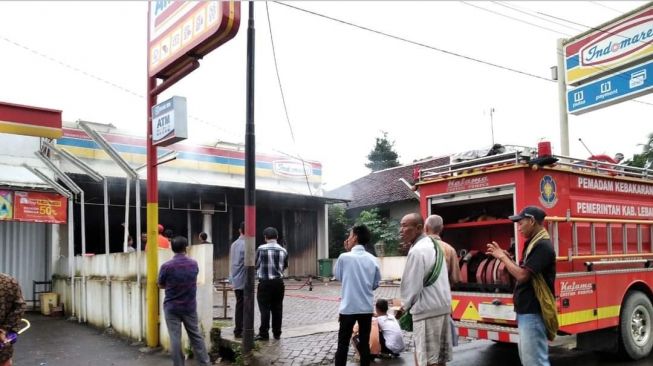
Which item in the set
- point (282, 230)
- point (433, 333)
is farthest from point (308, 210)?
point (433, 333)

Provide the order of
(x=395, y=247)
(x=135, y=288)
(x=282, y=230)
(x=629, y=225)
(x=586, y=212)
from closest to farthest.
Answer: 1. (x=586, y=212)
2. (x=629, y=225)
3. (x=135, y=288)
4. (x=282, y=230)
5. (x=395, y=247)

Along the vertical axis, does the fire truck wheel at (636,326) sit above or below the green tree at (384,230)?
below

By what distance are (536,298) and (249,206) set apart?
3.88 meters

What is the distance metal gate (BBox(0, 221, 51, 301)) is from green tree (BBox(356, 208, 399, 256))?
12.1 m

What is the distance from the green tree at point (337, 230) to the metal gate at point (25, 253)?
12.5 m

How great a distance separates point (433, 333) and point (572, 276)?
2.71 m

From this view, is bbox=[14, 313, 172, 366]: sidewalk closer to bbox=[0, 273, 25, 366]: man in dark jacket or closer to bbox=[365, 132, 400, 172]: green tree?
bbox=[0, 273, 25, 366]: man in dark jacket

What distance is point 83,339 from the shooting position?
9.23 meters

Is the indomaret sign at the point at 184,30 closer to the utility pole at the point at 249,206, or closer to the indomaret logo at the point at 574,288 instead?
the utility pole at the point at 249,206

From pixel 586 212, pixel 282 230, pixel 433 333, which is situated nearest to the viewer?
pixel 433 333

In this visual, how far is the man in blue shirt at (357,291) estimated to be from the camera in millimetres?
6043

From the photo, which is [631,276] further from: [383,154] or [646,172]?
[383,154]

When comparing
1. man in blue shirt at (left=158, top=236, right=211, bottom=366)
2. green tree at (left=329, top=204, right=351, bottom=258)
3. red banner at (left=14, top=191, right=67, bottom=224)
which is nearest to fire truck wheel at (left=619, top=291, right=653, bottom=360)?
man in blue shirt at (left=158, top=236, right=211, bottom=366)

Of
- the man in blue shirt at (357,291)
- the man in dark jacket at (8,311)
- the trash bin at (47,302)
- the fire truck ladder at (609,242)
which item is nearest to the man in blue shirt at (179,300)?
the man in blue shirt at (357,291)
